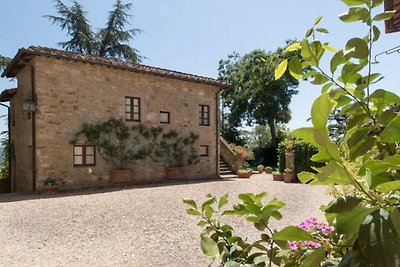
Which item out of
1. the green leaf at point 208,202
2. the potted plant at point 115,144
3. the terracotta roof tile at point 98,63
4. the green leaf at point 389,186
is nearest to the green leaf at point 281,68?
the green leaf at point 389,186

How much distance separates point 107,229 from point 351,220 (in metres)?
5.94

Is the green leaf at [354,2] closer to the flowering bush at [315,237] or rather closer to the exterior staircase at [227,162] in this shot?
the flowering bush at [315,237]

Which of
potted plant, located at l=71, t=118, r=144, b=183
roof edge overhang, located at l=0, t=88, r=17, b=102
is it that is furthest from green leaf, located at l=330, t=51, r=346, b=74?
roof edge overhang, located at l=0, t=88, r=17, b=102

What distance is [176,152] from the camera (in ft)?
44.8

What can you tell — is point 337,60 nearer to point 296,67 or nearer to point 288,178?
point 296,67

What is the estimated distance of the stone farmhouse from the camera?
34.0 ft

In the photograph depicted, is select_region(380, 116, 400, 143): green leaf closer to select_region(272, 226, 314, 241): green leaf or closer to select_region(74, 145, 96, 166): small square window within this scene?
select_region(272, 226, 314, 241): green leaf

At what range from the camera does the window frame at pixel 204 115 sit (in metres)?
14.9

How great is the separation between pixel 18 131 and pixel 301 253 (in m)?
13.8

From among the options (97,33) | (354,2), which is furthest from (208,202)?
(97,33)

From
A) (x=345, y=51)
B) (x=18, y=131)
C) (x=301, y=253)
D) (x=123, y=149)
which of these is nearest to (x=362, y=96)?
(x=345, y=51)

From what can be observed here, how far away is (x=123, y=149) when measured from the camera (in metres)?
12.2

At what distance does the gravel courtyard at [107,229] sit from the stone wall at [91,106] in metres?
2.09

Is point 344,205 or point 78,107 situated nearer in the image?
point 344,205
